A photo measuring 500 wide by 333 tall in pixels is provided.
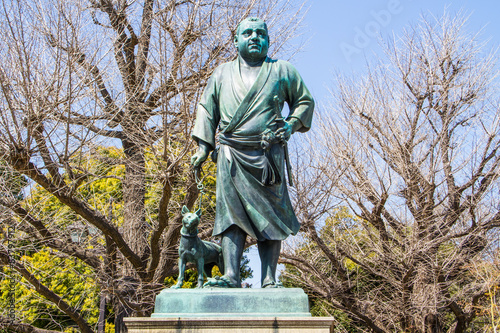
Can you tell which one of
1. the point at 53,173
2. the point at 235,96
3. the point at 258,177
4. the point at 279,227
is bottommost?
the point at 279,227

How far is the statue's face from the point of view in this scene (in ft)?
17.7

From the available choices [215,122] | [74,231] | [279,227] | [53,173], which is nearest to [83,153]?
[53,173]

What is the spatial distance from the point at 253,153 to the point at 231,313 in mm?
1482

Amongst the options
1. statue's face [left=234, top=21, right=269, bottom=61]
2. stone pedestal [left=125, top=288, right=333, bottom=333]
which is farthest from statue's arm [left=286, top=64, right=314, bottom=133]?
stone pedestal [left=125, top=288, right=333, bottom=333]

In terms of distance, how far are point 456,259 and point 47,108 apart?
11.1 meters

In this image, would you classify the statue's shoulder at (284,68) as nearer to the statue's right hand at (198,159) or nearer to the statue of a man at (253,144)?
the statue of a man at (253,144)

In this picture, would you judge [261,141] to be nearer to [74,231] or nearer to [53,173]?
[53,173]

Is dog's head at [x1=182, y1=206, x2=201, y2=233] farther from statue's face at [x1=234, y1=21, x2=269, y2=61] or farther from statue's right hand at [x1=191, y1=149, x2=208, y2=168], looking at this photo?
statue's face at [x1=234, y1=21, x2=269, y2=61]

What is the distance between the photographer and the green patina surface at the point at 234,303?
14.4 feet

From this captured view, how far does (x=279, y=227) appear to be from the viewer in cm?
498

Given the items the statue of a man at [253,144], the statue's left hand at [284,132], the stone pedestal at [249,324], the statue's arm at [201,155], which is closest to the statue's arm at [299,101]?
the statue of a man at [253,144]

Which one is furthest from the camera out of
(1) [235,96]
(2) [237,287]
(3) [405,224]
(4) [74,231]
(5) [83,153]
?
(3) [405,224]

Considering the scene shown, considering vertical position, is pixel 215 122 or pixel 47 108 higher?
pixel 47 108

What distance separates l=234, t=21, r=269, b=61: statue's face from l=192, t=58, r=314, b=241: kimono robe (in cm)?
14
